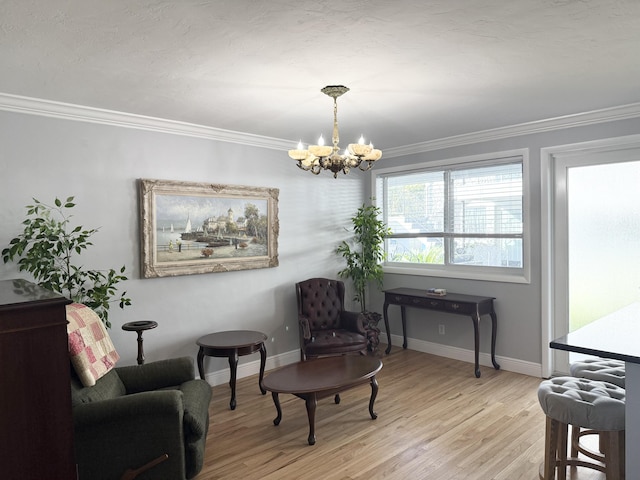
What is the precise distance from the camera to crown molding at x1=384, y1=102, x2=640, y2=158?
388 centimetres

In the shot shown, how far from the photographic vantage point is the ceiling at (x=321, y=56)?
2.04m

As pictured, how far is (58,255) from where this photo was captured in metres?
3.30

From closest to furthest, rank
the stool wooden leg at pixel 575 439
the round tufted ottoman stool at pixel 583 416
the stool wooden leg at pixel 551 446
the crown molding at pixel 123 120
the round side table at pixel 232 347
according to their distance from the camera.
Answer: the round tufted ottoman stool at pixel 583 416 < the stool wooden leg at pixel 551 446 < the stool wooden leg at pixel 575 439 < the crown molding at pixel 123 120 < the round side table at pixel 232 347

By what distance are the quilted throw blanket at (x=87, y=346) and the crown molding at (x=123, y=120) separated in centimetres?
161

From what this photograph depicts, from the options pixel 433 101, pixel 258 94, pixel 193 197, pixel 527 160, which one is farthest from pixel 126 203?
pixel 527 160

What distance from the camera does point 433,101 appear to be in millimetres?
3523

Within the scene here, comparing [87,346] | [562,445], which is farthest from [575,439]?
[87,346]

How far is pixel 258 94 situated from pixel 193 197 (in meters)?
1.41

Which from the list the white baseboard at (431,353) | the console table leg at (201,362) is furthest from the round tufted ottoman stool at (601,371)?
the console table leg at (201,362)

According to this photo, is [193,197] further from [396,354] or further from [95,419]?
[396,354]

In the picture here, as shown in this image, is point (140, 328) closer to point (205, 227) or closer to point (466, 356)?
point (205, 227)

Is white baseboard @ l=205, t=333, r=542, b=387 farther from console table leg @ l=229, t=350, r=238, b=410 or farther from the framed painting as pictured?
the framed painting

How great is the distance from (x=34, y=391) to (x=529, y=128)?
14.7ft

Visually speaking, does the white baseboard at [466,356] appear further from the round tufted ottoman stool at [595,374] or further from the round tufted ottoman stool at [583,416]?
the round tufted ottoman stool at [583,416]
